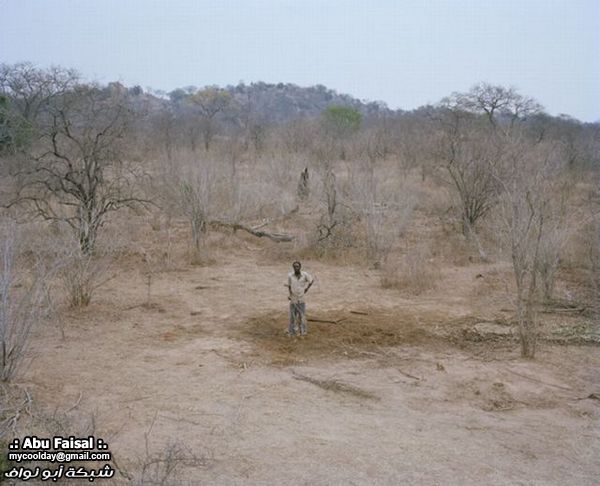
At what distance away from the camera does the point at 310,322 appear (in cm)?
892

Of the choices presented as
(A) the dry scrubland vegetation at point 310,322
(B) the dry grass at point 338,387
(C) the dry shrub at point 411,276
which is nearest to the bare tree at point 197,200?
(A) the dry scrubland vegetation at point 310,322

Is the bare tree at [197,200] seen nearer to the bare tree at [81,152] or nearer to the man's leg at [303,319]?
the bare tree at [81,152]

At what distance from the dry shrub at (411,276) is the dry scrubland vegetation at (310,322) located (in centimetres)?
5

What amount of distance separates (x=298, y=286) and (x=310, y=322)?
0.99m

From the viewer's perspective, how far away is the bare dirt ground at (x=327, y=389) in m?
4.95

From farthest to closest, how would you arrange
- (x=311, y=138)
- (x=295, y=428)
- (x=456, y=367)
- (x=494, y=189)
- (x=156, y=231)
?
(x=311, y=138) < (x=156, y=231) < (x=494, y=189) < (x=456, y=367) < (x=295, y=428)

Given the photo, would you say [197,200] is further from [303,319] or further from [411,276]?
[303,319]

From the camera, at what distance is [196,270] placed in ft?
40.9

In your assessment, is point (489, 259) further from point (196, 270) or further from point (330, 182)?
point (196, 270)

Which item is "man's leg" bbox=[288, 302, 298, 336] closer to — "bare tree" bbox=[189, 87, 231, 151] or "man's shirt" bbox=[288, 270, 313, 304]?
"man's shirt" bbox=[288, 270, 313, 304]

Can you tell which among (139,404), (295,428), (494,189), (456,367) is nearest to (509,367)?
(456,367)

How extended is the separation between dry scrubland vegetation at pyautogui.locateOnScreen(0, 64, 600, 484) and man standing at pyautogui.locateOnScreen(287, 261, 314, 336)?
0.74 feet

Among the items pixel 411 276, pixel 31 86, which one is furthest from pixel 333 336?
pixel 31 86

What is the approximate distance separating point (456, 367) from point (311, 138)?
19.0 meters
